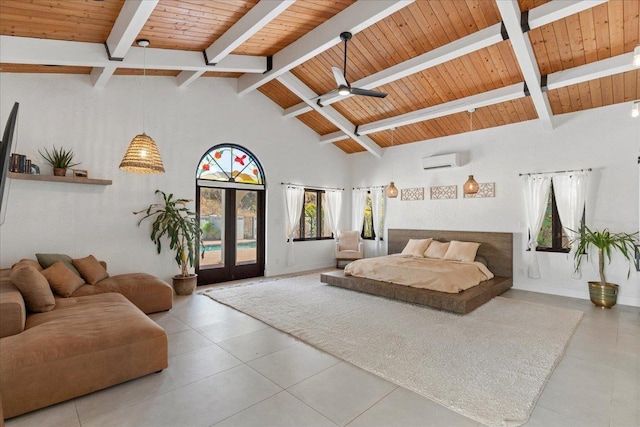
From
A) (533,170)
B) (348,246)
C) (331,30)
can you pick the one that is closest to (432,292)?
(533,170)

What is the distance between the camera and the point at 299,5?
427 centimetres

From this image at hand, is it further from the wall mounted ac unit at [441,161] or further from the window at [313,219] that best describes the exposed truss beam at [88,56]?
the wall mounted ac unit at [441,161]

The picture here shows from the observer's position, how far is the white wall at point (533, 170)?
17.1ft

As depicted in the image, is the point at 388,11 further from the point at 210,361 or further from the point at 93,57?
the point at 210,361

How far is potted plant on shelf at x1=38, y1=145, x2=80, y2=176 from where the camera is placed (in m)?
4.77

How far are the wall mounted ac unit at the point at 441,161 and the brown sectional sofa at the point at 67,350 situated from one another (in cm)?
630

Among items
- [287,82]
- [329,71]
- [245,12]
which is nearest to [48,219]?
[245,12]

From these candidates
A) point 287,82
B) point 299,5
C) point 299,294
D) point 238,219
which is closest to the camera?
point 299,5

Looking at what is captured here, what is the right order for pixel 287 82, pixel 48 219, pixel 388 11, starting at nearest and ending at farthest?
pixel 388 11 → pixel 48 219 → pixel 287 82

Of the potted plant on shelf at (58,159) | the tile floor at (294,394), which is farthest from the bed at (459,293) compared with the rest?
the potted plant on shelf at (58,159)

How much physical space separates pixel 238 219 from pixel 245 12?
4030 millimetres

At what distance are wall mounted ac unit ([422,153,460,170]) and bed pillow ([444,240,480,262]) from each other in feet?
5.65

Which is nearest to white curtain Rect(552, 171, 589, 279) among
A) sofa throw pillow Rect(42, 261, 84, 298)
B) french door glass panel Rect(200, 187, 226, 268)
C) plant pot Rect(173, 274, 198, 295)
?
french door glass panel Rect(200, 187, 226, 268)

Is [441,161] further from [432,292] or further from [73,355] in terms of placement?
[73,355]
